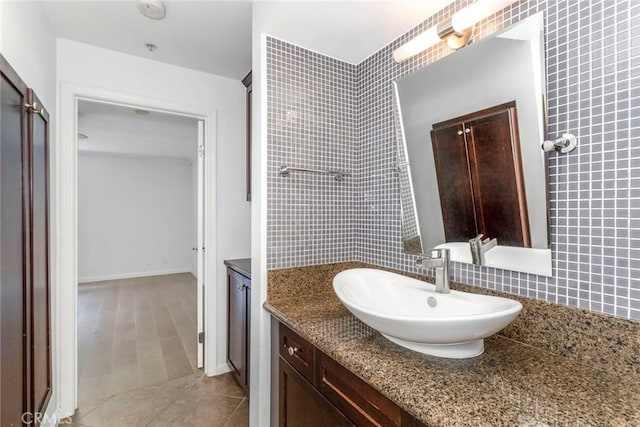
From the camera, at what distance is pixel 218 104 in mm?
2416

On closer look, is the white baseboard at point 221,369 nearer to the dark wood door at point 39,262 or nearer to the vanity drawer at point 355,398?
the dark wood door at point 39,262

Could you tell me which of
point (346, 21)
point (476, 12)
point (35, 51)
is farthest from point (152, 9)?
point (476, 12)

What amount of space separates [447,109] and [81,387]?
296 cm

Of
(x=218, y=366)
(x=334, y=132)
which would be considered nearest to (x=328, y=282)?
(x=334, y=132)

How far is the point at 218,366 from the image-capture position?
2.39m

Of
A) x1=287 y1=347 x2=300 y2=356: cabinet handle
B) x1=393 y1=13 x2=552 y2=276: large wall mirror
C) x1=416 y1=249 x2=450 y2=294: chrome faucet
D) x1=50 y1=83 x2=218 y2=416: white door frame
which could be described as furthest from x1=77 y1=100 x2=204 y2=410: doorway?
x1=416 y1=249 x2=450 y2=294: chrome faucet

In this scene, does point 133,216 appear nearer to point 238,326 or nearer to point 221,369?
point 221,369

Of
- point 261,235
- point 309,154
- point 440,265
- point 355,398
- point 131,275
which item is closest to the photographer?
point 355,398

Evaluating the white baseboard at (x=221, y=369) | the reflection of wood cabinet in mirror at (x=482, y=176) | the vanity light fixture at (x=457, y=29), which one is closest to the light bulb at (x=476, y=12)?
the vanity light fixture at (x=457, y=29)

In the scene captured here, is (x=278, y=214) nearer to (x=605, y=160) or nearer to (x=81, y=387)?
(x=605, y=160)

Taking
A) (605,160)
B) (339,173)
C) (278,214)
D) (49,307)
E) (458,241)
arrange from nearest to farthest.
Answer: (605,160) < (458,241) < (278,214) < (339,173) < (49,307)

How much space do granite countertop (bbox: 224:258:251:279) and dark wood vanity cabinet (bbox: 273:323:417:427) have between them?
677 mm

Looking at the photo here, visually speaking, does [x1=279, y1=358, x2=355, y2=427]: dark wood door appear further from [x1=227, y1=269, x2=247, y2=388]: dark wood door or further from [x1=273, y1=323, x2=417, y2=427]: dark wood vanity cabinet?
[x1=227, y1=269, x2=247, y2=388]: dark wood door

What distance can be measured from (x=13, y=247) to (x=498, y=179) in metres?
1.80
